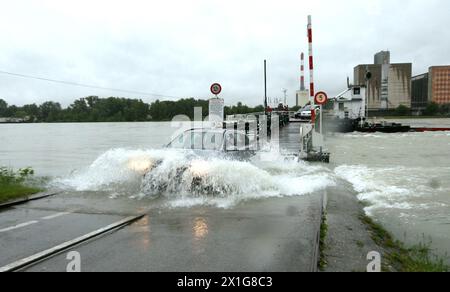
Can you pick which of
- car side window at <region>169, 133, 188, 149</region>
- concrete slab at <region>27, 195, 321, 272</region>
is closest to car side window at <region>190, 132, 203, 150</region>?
car side window at <region>169, 133, 188, 149</region>

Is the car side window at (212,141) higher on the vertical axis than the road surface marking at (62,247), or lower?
higher

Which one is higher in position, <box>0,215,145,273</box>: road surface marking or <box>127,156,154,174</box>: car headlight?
<box>127,156,154,174</box>: car headlight

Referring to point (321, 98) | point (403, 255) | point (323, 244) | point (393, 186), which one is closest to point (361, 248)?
point (323, 244)

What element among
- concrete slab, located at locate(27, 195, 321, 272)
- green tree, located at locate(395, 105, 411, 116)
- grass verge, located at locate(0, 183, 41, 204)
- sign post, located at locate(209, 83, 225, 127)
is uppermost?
green tree, located at locate(395, 105, 411, 116)

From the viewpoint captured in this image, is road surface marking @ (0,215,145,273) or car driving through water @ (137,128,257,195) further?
car driving through water @ (137,128,257,195)

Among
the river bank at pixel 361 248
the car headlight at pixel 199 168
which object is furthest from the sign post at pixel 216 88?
the river bank at pixel 361 248

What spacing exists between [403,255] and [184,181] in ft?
14.9

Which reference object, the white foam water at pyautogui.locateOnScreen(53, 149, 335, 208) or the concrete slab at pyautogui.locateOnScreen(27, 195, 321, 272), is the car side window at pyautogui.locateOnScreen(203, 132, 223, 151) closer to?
the white foam water at pyautogui.locateOnScreen(53, 149, 335, 208)

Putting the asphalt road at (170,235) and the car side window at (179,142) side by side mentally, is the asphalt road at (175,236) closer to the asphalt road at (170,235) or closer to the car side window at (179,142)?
the asphalt road at (170,235)

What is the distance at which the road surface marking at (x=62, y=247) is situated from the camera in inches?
165

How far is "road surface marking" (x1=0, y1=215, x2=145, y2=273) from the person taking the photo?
165 inches

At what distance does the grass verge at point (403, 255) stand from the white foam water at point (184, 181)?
2.38 meters

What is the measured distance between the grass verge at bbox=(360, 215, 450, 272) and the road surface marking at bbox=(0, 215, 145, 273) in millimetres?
3865

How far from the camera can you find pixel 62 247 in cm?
479
